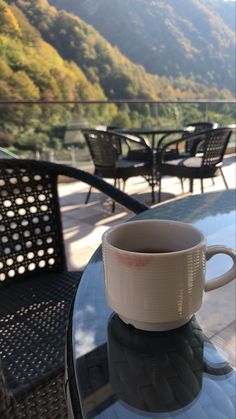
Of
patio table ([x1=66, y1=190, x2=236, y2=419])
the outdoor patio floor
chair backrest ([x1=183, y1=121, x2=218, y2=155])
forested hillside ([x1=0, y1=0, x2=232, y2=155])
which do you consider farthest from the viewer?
forested hillside ([x1=0, y1=0, x2=232, y2=155])

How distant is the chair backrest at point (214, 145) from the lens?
341 cm

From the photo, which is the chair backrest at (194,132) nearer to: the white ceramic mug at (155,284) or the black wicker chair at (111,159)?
the black wicker chair at (111,159)

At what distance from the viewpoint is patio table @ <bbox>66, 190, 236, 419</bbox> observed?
15.7 inches

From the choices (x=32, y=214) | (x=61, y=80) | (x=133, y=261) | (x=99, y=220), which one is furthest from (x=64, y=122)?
(x=61, y=80)

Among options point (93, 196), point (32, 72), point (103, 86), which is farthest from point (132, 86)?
point (93, 196)

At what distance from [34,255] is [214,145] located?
8.38ft

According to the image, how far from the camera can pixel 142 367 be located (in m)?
0.46

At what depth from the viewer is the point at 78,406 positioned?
409mm

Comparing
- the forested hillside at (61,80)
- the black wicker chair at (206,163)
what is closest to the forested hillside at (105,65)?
the forested hillside at (61,80)

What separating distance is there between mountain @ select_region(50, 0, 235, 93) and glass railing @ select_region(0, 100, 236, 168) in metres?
9.19

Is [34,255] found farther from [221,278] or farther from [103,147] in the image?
[103,147]

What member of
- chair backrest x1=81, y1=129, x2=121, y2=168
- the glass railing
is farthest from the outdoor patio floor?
the glass railing

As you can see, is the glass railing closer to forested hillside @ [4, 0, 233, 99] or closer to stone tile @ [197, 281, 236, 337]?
stone tile @ [197, 281, 236, 337]

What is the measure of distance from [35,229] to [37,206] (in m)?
0.08
